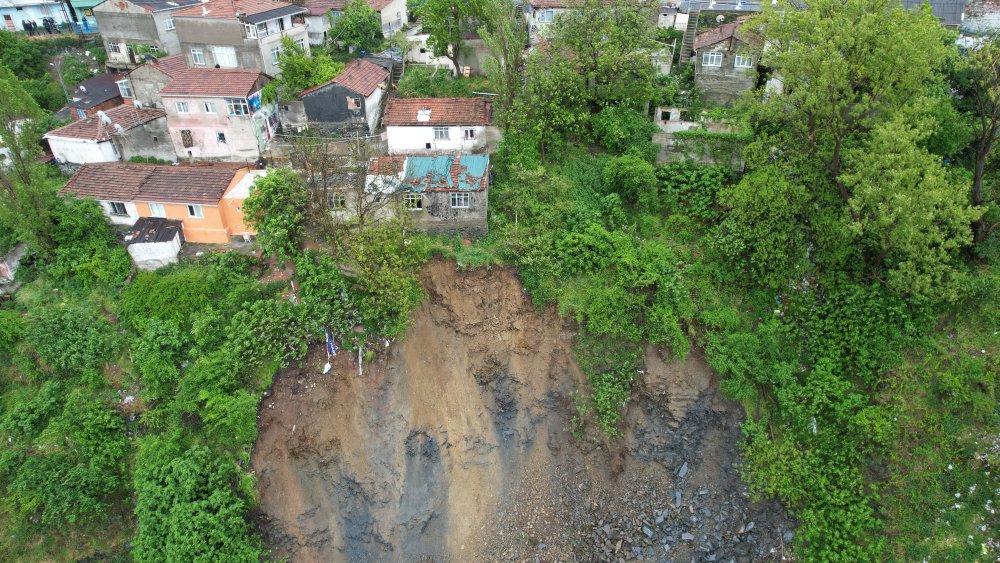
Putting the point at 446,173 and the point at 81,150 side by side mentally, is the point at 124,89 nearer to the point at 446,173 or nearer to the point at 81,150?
the point at 81,150

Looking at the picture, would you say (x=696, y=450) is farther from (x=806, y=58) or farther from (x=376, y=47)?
(x=376, y=47)

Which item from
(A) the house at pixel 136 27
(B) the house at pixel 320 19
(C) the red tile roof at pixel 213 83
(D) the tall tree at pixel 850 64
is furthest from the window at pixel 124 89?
(D) the tall tree at pixel 850 64

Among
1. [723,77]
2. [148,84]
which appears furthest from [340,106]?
[723,77]

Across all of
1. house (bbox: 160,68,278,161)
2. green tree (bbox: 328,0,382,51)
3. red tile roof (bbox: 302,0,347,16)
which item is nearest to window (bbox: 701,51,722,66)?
green tree (bbox: 328,0,382,51)

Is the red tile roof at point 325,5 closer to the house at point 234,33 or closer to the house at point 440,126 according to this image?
the house at point 234,33

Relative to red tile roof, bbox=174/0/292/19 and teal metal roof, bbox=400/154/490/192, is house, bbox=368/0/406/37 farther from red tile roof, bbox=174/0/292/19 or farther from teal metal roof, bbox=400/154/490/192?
teal metal roof, bbox=400/154/490/192
